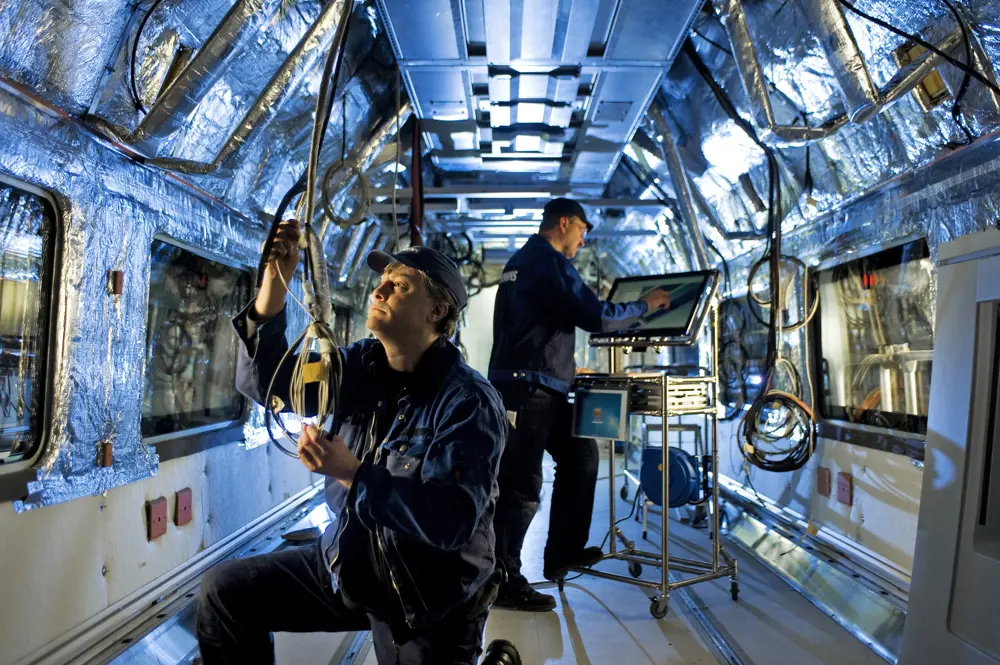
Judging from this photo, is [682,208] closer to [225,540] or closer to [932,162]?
[932,162]

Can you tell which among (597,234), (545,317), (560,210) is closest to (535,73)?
(560,210)

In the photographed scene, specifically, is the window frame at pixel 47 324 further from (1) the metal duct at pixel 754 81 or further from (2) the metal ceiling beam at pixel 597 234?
(2) the metal ceiling beam at pixel 597 234

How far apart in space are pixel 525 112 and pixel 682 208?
1.24 m

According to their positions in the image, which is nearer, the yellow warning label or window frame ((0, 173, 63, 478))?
the yellow warning label

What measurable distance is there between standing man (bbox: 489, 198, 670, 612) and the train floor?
0.18 metres

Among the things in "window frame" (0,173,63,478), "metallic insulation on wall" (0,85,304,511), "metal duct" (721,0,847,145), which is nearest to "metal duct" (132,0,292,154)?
"metallic insulation on wall" (0,85,304,511)

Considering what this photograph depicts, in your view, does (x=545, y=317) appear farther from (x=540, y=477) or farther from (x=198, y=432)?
(x=198, y=432)

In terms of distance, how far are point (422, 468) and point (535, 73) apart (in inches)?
86.9

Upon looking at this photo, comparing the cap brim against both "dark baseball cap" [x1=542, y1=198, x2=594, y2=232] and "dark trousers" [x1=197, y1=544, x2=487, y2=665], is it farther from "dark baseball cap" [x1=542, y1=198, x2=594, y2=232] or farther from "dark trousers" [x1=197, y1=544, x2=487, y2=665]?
"dark baseball cap" [x1=542, y1=198, x2=594, y2=232]

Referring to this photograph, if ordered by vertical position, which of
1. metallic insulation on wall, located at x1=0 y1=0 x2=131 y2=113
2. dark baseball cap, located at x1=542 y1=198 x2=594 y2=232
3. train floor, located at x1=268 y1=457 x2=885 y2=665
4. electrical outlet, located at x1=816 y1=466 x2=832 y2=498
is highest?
metallic insulation on wall, located at x1=0 y1=0 x2=131 y2=113

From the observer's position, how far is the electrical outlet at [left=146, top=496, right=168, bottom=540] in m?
2.41

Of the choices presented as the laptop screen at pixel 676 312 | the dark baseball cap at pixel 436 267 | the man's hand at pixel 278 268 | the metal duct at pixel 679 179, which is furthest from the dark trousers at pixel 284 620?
the metal duct at pixel 679 179

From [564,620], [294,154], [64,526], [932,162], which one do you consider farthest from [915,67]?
[64,526]

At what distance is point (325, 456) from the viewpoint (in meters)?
1.29
